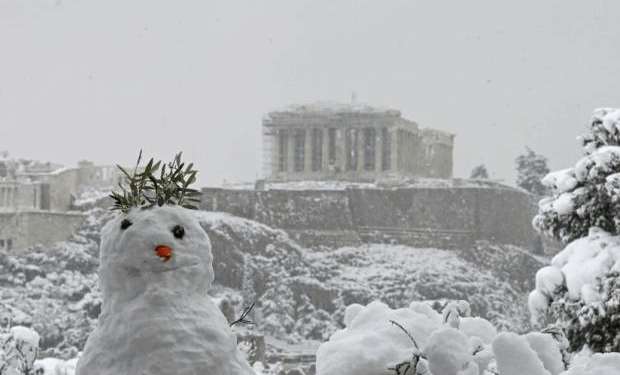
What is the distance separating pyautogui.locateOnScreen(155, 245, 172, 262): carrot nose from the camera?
75.9 inches

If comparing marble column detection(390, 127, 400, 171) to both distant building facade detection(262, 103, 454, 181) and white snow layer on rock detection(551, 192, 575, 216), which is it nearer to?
distant building facade detection(262, 103, 454, 181)

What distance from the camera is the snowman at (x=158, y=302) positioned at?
72.3 inches

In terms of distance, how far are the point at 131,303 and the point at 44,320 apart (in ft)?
112

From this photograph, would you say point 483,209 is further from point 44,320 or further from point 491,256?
point 44,320

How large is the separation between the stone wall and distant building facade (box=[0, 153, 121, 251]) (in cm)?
574

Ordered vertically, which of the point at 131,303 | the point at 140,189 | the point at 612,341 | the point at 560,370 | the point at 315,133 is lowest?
the point at 612,341

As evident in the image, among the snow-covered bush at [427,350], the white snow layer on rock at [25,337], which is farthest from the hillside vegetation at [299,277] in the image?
the snow-covered bush at [427,350]

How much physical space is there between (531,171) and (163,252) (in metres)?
50.3

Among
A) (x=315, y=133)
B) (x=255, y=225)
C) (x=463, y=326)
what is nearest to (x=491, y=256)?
(x=255, y=225)

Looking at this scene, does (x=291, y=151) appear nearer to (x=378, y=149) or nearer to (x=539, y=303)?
(x=378, y=149)

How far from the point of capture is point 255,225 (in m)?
43.2

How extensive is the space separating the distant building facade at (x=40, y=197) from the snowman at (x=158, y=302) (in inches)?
1642

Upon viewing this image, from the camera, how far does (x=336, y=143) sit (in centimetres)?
5372

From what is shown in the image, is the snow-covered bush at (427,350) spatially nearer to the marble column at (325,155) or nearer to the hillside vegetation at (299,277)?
the hillside vegetation at (299,277)
